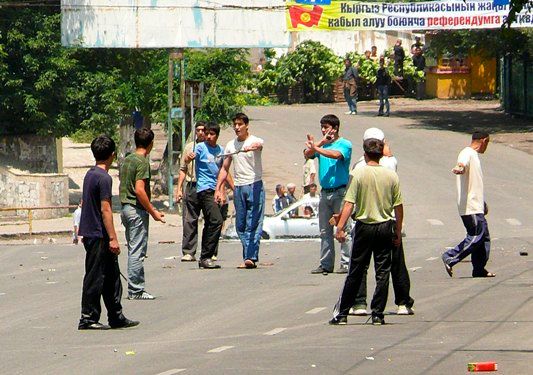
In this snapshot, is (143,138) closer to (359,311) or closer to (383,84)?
(359,311)

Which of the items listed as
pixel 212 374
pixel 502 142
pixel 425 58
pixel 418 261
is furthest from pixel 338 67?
pixel 212 374

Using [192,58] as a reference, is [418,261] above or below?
below

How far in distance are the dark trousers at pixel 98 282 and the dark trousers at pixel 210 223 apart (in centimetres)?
522

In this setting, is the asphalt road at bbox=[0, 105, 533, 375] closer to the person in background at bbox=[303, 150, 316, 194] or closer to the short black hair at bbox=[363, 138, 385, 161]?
the short black hair at bbox=[363, 138, 385, 161]

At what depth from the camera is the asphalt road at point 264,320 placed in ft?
34.1

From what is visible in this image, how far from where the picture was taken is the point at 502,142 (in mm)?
41781

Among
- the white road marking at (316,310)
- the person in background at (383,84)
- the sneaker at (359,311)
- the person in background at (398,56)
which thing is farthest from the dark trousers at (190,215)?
the person in background at (398,56)

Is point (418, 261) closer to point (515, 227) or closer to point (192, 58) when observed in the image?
point (515, 227)

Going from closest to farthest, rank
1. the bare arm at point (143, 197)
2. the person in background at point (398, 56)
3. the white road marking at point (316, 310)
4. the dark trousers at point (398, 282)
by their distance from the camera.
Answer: the dark trousers at point (398, 282)
the white road marking at point (316, 310)
the bare arm at point (143, 197)
the person in background at point (398, 56)

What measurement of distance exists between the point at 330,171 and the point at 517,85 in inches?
1275

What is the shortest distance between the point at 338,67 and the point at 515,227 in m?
28.1

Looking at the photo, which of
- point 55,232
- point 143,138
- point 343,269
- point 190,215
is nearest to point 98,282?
point 143,138

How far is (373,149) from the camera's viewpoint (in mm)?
12305

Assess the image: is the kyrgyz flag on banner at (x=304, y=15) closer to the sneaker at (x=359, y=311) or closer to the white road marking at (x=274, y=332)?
the sneaker at (x=359, y=311)
